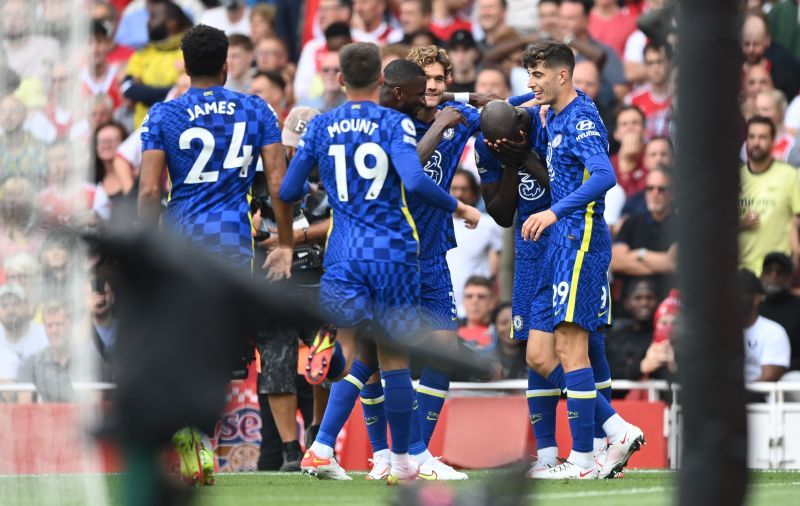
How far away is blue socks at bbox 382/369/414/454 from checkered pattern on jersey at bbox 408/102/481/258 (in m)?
1.28

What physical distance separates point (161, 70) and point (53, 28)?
6987mm

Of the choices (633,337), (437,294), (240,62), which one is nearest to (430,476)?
(437,294)

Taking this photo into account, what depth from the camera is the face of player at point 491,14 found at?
1531 cm

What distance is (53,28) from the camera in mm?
9297

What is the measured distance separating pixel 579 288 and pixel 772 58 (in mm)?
5682

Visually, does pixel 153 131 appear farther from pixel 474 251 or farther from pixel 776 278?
pixel 776 278

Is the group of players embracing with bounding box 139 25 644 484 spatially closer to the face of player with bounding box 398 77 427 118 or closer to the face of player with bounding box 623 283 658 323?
the face of player with bounding box 398 77 427 118

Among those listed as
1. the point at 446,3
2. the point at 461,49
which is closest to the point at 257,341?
the point at 461,49

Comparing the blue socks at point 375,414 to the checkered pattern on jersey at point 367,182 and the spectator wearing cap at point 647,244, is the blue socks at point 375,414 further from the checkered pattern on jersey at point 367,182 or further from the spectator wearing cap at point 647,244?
the spectator wearing cap at point 647,244

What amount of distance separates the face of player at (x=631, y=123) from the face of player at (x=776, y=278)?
1721 millimetres

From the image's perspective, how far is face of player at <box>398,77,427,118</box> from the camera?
9531 millimetres

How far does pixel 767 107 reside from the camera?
44.6 ft

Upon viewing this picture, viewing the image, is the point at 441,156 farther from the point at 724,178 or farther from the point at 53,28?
the point at 724,178

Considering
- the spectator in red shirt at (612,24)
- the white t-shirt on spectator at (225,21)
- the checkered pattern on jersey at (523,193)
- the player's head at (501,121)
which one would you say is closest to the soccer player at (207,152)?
the player's head at (501,121)
